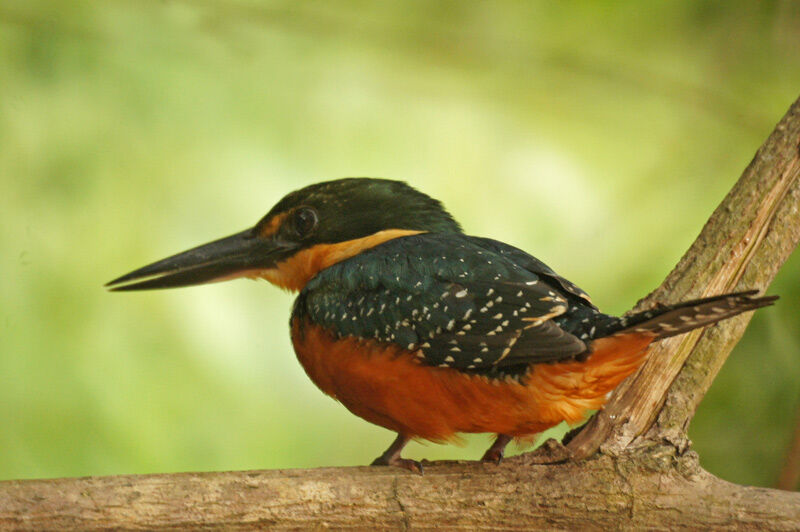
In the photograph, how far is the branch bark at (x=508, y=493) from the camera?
1.48 m

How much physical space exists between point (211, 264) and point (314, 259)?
240 mm

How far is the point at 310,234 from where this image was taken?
1950 millimetres

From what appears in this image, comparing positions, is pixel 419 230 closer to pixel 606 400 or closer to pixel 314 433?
pixel 606 400

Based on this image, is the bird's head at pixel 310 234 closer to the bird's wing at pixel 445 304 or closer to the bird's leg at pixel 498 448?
the bird's wing at pixel 445 304

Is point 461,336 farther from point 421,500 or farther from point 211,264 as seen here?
point 211,264

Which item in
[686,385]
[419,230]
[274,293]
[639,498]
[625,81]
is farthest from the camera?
[625,81]

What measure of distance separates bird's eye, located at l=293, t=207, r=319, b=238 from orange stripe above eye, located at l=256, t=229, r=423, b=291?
4 centimetres

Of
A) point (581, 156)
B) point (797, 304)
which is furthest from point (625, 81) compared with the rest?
point (797, 304)

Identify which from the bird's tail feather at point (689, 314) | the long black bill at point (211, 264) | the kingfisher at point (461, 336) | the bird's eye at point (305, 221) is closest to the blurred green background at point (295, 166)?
the long black bill at point (211, 264)

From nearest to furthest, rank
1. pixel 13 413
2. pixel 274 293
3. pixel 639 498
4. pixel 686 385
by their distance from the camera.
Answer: pixel 639 498 < pixel 686 385 < pixel 13 413 < pixel 274 293

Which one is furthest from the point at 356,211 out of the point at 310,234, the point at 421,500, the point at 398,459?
the point at 421,500

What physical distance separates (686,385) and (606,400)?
19 centimetres

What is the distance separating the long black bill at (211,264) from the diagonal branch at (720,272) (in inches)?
31.7

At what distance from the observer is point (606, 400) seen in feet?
5.44
